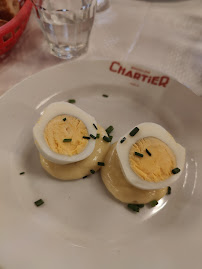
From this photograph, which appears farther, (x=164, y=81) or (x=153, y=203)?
(x=164, y=81)

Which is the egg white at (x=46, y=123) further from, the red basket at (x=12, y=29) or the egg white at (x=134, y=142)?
the red basket at (x=12, y=29)

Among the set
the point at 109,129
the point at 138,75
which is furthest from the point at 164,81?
the point at 109,129

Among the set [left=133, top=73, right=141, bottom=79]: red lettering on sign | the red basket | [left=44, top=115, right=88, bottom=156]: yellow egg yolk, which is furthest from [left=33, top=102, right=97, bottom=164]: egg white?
the red basket

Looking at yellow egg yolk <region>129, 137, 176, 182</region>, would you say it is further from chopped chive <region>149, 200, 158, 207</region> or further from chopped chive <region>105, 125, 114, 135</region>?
chopped chive <region>105, 125, 114, 135</region>

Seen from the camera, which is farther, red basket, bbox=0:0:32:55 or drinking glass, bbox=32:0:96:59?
drinking glass, bbox=32:0:96:59

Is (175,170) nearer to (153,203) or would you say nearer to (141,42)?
(153,203)
